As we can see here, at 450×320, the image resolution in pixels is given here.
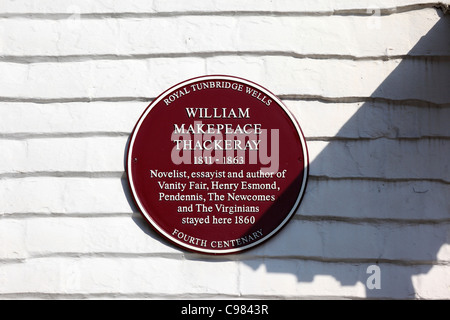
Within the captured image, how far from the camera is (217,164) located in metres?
3.91

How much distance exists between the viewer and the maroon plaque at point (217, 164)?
3.84 meters

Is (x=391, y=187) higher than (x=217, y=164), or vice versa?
(x=217, y=164)

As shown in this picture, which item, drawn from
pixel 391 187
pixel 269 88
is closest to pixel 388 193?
pixel 391 187

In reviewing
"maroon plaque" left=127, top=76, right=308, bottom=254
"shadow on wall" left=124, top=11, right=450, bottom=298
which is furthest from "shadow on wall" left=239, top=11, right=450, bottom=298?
"maroon plaque" left=127, top=76, right=308, bottom=254

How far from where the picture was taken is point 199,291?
3.80m

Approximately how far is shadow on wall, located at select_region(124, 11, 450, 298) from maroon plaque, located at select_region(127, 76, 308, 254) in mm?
103

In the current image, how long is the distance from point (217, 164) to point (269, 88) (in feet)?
1.88

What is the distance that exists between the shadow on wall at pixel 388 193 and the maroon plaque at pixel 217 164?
103 millimetres

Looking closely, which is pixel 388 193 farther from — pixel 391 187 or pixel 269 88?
pixel 269 88

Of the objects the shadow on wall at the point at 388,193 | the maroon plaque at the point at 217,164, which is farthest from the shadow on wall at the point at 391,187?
the maroon plaque at the point at 217,164

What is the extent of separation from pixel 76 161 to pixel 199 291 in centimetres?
109

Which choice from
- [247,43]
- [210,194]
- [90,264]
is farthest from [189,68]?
[90,264]

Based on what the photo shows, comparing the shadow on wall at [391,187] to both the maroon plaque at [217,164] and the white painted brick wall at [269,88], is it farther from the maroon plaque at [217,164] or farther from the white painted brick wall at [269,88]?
the maroon plaque at [217,164]
